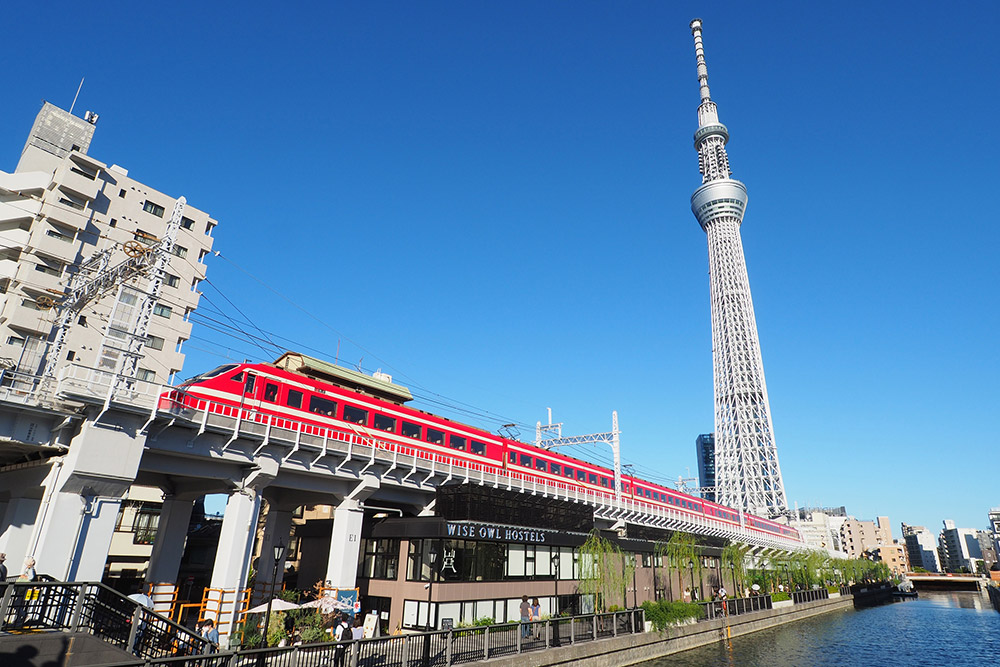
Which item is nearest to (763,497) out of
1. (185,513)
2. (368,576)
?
(368,576)

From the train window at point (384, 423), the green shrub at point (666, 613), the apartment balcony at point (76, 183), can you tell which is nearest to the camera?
the green shrub at point (666, 613)

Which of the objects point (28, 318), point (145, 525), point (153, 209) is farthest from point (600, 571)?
point (153, 209)

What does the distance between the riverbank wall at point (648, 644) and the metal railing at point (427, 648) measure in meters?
0.54

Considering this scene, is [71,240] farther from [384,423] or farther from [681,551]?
[681,551]

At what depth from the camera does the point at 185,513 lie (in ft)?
106

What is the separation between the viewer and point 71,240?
46.8 metres

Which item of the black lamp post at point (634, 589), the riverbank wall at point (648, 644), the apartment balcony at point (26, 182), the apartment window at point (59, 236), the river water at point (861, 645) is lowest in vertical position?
the river water at point (861, 645)

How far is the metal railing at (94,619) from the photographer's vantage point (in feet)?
47.9

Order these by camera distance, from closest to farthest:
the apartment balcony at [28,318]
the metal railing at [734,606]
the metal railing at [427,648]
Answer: the metal railing at [427,648] → the metal railing at [734,606] → the apartment balcony at [28,318]

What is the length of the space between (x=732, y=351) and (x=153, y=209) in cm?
10833

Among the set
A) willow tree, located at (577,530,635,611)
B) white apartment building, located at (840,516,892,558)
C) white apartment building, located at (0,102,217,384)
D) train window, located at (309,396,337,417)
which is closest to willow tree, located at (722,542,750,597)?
willow tree, located at (577,530,635,611)

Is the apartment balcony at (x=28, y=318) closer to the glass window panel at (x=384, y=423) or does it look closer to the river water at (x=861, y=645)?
the glass window panel at (x=384, y=423)

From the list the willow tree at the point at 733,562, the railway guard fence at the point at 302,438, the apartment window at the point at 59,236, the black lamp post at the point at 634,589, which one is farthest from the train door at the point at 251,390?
the willow tree at the point at 733,562

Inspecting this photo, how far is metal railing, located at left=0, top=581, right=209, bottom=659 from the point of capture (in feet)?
47.9
